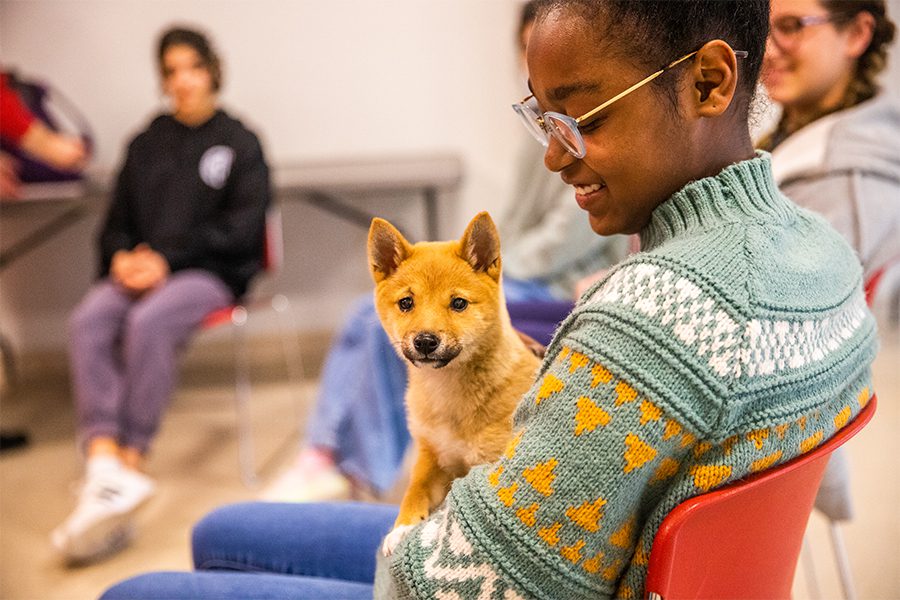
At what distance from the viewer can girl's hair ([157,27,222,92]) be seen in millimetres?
2830

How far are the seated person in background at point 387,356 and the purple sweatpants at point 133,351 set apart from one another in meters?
0.66

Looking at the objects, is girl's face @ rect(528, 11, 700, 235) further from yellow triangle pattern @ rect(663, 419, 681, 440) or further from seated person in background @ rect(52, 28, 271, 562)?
seated person in background @ rect(52, 28, 271, 562)

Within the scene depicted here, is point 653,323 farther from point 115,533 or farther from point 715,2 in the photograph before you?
point 115,533

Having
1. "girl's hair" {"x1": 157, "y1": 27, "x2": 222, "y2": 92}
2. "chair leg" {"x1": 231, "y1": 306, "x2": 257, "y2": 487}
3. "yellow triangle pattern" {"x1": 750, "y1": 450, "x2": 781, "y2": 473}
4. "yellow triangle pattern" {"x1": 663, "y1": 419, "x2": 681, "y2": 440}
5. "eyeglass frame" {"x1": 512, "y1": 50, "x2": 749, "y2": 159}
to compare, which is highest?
"girl's hair" {"x1": 157, "y1": 27, "x2": 222, "y2": 92}

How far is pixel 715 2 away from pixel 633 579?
0.48 m

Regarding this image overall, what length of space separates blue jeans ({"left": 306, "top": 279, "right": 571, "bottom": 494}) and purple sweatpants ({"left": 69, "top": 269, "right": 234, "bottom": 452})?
75 centimetres

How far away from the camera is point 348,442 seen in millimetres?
1947

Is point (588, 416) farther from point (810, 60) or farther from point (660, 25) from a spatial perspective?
point (810, 60)

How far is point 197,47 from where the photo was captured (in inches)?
111

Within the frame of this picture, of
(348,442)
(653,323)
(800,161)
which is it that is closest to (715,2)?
(653,323)

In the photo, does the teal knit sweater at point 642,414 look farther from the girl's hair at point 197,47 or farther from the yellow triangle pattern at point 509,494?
the girl's hair at point 197,47

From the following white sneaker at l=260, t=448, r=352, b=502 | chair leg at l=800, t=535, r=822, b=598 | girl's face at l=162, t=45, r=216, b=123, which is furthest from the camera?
girl's face at l=162, t=45, r=216, b=123

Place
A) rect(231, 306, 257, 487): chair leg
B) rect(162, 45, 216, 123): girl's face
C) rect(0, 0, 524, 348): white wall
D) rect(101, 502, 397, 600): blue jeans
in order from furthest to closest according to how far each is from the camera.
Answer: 1. rect(0, 0, 524, 348): white wall
2. rect(162, 45, 216, 123): girl's face
3. rect(231, 306, 257, 487): chair leg
4. rect(101, 502, 397, 600): blue jeans

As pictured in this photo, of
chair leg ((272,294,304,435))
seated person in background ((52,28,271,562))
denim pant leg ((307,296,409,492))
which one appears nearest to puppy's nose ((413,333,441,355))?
denim pant leg ((307,296,409,492))
